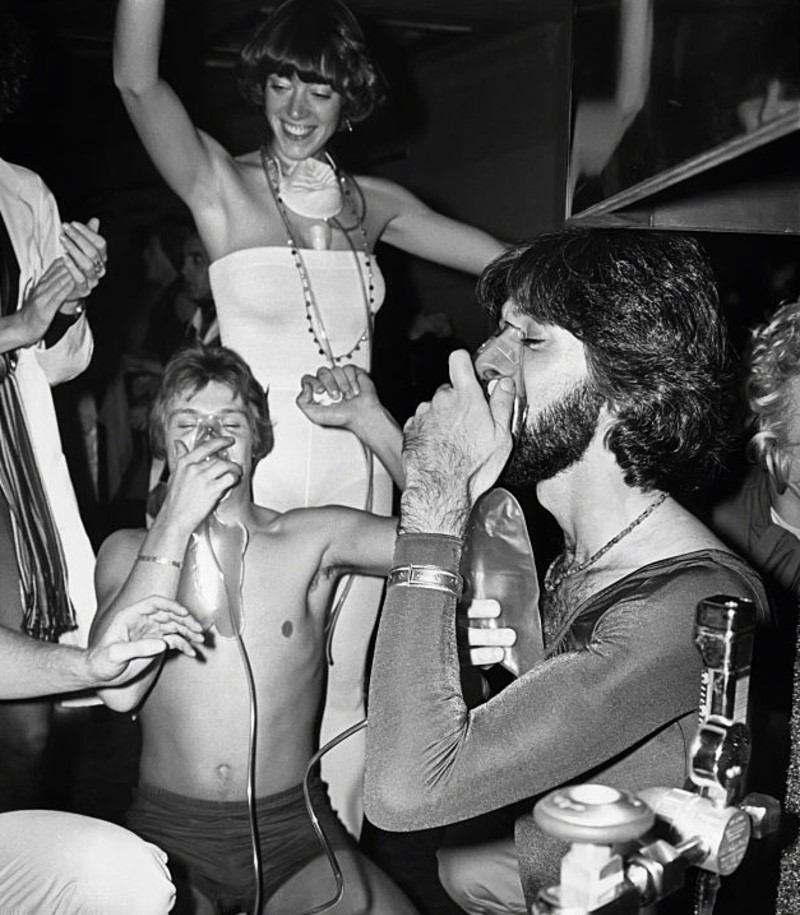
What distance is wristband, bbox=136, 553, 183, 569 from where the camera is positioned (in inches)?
71.8

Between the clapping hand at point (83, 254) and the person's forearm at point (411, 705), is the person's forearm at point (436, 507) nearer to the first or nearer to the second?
the person's forearm at point (411, 705)

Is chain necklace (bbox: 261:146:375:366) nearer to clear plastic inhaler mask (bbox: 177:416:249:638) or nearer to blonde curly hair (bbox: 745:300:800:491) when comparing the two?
clear plastic inhaler mask (bbox: 177:416:249:638)

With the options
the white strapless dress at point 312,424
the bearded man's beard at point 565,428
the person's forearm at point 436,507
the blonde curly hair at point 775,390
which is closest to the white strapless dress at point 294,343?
the white strapless dress at point 312,424

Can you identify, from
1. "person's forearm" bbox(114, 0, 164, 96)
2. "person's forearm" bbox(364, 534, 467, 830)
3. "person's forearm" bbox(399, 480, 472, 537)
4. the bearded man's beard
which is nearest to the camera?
"person's forearm" bbox(364, 534, 467, 830)

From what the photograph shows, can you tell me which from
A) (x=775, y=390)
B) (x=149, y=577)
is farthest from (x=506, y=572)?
(x=775, y=390)

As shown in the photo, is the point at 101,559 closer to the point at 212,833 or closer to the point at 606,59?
the point at 212,833

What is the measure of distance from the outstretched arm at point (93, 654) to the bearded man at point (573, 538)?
60 centimetres

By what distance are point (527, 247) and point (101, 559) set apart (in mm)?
823

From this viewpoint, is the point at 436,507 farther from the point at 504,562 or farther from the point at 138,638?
the point at 138,638

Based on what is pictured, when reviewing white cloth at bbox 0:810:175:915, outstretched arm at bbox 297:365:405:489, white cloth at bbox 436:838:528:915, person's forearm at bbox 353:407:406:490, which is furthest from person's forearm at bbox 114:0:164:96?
white cloth at bbox 436:838:528:915

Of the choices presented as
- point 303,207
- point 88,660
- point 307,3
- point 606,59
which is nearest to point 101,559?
point 88,660

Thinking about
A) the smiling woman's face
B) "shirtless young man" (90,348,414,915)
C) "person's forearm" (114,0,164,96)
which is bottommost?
"shirtless young man" (90,348,414,915)

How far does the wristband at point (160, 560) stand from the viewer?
1823mm

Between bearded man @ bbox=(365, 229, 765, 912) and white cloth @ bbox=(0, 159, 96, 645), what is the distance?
2.08 ft
